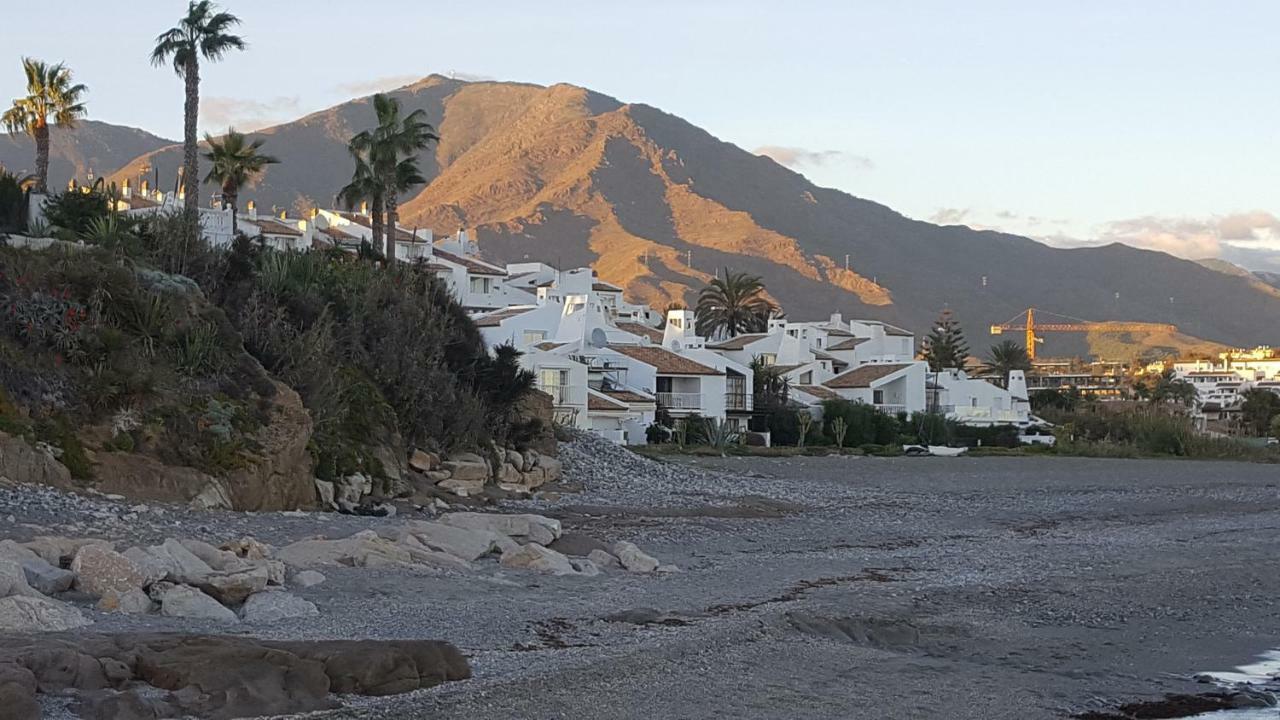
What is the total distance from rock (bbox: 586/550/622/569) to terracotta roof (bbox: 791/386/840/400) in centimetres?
4875

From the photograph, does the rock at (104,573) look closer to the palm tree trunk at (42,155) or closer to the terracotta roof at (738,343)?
the palm tree trunk at (42,155)

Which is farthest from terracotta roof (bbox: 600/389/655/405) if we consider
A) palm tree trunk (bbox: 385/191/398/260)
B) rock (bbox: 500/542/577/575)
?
rock (bbox: 500/542/577/575)

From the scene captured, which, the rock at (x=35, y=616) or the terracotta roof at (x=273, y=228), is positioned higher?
the terracotta roof at (x=273, y=228)

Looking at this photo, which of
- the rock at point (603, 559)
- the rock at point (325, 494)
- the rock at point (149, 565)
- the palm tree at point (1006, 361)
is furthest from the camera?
the palm tree at point (1006, 361)

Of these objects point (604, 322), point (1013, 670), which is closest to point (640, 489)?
point (1013, 670)

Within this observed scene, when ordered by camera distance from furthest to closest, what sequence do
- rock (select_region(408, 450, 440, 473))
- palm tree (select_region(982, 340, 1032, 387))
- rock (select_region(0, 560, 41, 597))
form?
palm tree (select_region(982, 340, 1032, 387))
rock (select_region(408, 450, 440, 473))
rock (select_region(0, 560, 41, 597))

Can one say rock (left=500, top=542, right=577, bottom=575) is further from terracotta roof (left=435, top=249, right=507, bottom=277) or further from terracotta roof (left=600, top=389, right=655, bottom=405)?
terracotta roof (left=435, top=249, right=507, bottom=277)

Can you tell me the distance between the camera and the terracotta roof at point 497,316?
2539 inches

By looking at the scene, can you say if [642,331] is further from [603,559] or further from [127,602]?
[127,602]

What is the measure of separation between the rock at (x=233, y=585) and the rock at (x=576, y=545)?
21.1 feet

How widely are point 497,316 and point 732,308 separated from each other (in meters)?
24.5

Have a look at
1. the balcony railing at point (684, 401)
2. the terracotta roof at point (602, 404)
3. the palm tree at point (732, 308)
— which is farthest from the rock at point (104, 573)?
the palm tree at point (732, 308)

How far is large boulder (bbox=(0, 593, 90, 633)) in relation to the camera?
11.0 m

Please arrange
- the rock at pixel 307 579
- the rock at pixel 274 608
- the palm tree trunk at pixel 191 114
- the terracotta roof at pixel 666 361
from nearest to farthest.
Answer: the rock at pixel 274 608 < the rock at pixel 307 579 < the palm tree trunk at pixel 191 114 < the terracotta roof at pixel 666 361
